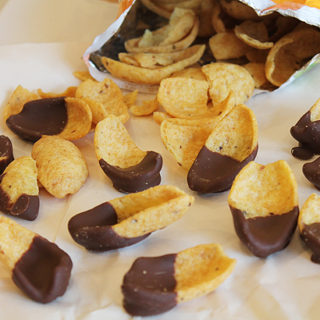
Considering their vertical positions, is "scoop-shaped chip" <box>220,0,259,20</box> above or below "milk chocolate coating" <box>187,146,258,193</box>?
above

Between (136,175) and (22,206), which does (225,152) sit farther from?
(22,206)

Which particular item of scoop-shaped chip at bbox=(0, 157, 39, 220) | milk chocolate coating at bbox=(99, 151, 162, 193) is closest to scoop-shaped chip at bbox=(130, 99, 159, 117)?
milk chocolate coating at bbox=(99, 151, 162, 193)

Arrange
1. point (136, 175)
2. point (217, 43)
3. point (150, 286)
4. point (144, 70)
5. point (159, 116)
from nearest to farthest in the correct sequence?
point (150, 286), point (136, 175), point (159, 116), point (144, 70), point (217, 43)

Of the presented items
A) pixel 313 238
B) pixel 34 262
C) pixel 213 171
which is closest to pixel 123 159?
pixel 213 171

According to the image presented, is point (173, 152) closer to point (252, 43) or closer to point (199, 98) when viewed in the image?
point (199, 98)

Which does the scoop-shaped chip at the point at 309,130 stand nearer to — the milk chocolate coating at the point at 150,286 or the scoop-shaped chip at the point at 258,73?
the scoop-shaped chip at the point at 258,73

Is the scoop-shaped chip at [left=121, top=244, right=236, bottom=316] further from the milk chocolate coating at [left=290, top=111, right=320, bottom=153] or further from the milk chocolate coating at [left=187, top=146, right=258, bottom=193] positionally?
the milk chocolate coating at [left=290, top=111, right=320, bottom=153]
